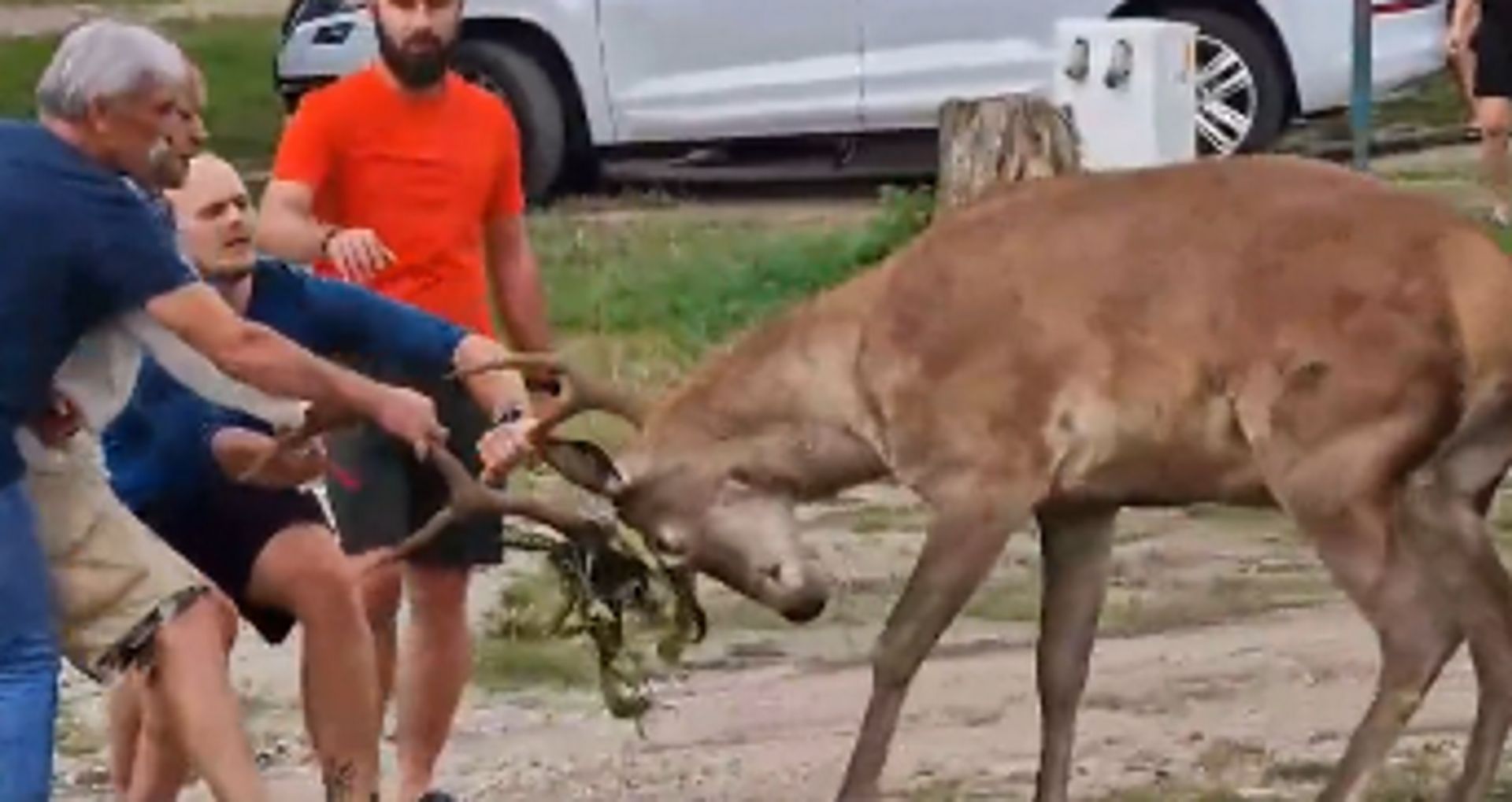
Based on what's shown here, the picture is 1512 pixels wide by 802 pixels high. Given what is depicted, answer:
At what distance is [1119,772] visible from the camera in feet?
29.8

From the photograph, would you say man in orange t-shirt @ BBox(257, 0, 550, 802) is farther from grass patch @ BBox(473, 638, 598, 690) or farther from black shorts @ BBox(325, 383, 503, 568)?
grass patch @ BBox(473, 638, 598, 690)

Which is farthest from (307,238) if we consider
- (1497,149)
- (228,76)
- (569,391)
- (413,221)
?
(228,76)

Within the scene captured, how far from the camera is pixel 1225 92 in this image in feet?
61.0

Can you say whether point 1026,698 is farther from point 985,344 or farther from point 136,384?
point 136,384

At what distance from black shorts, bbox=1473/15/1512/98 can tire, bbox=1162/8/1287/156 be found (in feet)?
5.40

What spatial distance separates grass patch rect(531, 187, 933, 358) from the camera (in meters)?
15.0

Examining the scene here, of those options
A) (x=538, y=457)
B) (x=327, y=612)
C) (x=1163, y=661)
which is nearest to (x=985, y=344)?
(x=538, y=457)

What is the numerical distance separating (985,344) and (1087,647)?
2.95 feet

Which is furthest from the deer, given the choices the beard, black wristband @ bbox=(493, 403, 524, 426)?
the beard

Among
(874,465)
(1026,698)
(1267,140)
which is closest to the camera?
(874,465)

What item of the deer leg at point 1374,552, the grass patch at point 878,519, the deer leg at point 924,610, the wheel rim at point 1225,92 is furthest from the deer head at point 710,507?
the wheel rim at point 1225,92

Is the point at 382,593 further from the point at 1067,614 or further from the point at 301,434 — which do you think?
the point at 1067,614

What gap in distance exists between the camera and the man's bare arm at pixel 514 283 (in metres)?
9.12

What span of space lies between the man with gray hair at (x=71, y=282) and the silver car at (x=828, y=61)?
11.5 meters
